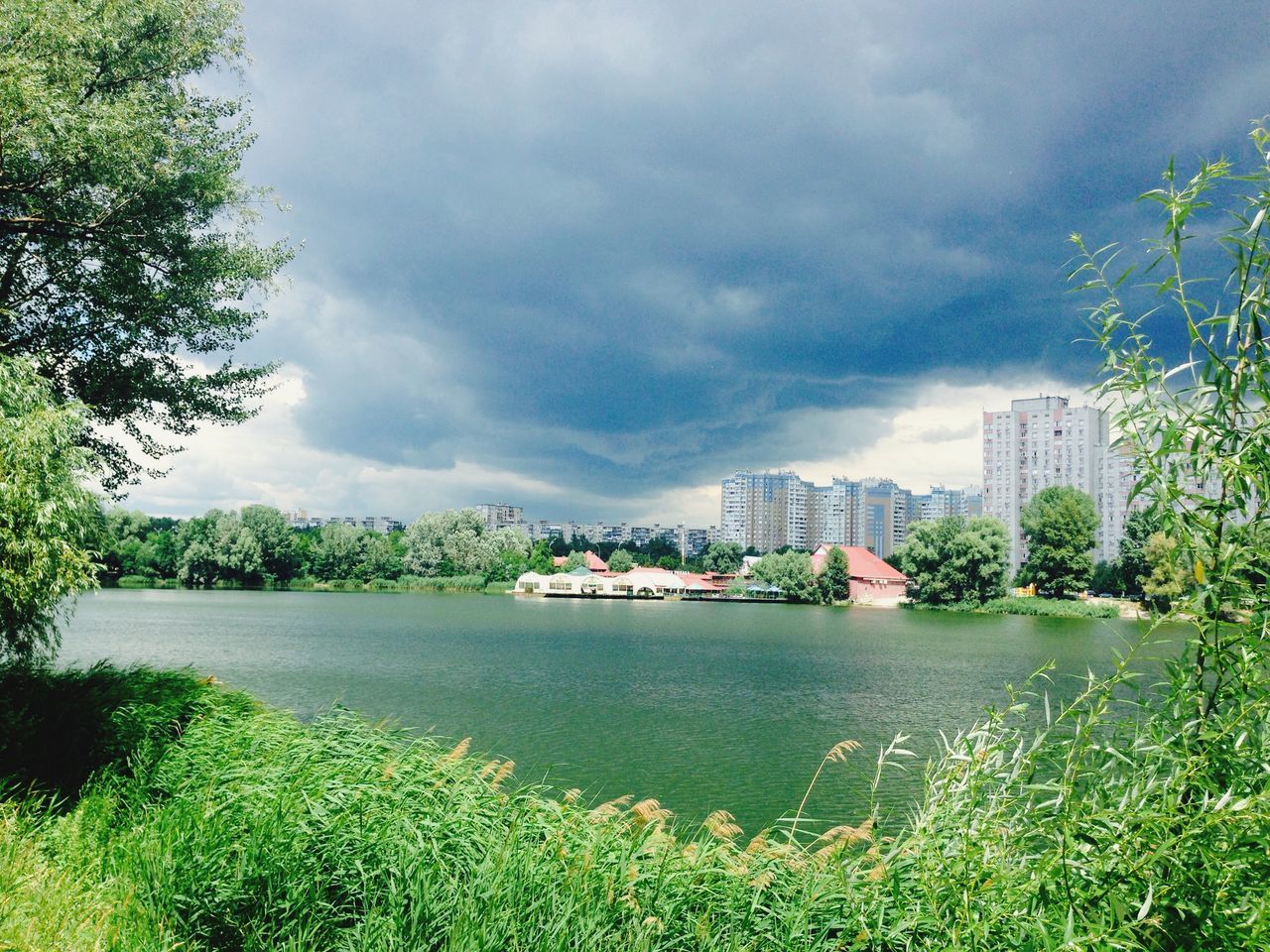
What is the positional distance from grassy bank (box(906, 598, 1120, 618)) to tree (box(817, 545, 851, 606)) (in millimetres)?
10991

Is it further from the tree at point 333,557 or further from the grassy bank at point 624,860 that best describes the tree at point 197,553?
the grassy bank at point 624,860

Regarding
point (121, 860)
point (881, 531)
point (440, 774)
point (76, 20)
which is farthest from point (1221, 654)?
point (881, 531)

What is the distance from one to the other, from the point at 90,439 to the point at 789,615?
50.7 meters

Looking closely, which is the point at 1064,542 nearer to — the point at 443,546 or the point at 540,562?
the point at 540,562

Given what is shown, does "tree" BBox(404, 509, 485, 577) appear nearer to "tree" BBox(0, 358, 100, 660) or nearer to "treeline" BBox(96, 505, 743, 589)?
"treeline" BBox(96, 505, 743, 589)

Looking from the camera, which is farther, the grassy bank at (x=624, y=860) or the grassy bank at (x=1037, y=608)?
the grassy bank at (x=1037, y=608)

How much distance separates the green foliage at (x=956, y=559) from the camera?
58344mm

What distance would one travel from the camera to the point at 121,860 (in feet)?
14.5

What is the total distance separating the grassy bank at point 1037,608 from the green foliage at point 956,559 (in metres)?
0.87

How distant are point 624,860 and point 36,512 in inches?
232

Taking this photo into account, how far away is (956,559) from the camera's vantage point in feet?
193

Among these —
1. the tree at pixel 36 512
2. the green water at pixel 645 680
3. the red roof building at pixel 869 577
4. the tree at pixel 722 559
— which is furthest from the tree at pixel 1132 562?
the tree at pixel 36 512

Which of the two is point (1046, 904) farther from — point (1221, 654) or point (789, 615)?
point (789, 615)

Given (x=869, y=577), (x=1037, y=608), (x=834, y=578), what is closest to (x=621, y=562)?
(x=869, y=577)
